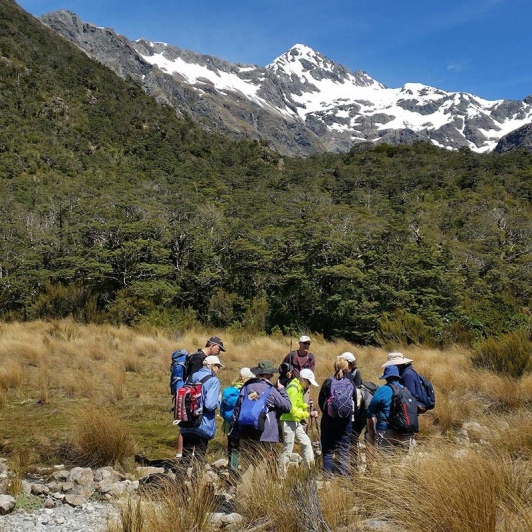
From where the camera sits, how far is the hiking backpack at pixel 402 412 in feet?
13.7

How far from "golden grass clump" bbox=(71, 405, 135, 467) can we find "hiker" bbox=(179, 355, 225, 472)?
3.90ft

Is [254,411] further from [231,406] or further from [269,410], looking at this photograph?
[231,406]

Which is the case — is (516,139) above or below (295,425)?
above

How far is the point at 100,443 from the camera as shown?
5.16m

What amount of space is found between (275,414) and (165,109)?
7044 cm

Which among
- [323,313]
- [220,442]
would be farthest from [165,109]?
[220,442]

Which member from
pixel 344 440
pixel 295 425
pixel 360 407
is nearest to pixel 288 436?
pixel 295 425

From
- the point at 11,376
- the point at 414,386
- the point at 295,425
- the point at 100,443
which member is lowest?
the point at 11,376

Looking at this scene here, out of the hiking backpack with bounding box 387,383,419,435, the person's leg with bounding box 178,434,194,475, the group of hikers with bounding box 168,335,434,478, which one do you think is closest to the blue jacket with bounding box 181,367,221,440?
the group of hikers with bounding box 168,335,434,478

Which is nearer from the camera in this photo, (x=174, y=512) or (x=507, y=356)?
(x=174, y=512)

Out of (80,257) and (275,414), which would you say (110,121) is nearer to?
(80,257)

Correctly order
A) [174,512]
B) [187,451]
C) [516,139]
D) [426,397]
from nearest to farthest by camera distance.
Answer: [174,512], [187,451], [426,397], [516,139]

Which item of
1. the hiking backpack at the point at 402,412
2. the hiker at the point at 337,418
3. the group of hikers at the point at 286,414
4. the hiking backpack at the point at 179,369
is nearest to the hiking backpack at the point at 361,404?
the group of hikers at the point at 286,414

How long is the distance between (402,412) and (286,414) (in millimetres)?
1101
